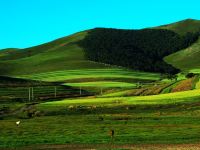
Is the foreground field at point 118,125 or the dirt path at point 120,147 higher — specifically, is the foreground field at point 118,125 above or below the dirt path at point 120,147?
above

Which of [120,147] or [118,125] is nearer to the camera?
[120,147]

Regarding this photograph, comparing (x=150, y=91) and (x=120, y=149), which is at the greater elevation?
(x=150, y=91)

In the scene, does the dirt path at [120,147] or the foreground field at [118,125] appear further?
the foreground field at [118,125]

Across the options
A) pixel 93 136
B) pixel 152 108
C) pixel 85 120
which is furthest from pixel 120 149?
pixel 152 108

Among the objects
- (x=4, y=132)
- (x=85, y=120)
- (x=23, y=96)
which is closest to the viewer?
(x=4, y=132)

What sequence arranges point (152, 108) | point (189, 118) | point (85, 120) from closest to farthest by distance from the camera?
point (189, 118), point (85, 120), point (152, 108)

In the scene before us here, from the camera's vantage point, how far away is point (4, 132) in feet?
220

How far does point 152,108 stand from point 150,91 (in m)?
41.7

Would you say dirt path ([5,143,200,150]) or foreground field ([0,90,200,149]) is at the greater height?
foreground field ([0,90,200,149])

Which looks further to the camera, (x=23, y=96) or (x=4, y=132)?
(x=23, y=96)

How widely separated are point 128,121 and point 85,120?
8.91m

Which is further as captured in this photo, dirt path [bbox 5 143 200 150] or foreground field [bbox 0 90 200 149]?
foreground field [bbox 0 90 200 149]

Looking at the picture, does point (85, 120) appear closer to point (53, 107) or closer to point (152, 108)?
point (152, 108)

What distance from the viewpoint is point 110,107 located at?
4102 inches
